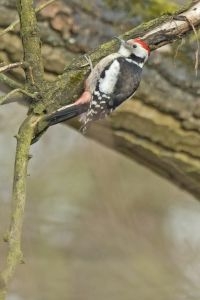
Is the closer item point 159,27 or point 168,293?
point 159,27

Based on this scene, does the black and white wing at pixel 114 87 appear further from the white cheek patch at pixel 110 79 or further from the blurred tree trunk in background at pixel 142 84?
the blurred tree trunk in background at pixel 142 84

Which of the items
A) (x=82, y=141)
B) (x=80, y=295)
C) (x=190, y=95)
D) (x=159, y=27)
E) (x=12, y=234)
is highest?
(x=159, y=27)

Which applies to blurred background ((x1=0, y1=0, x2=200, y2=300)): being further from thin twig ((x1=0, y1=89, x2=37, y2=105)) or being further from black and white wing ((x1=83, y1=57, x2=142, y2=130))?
thin twig ((x1=0, y1=89, x2=37, y2=105))

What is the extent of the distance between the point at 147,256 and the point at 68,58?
1576mm

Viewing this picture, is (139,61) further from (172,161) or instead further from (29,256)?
(29,256)

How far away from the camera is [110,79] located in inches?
95.6

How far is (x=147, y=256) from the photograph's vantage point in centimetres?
414

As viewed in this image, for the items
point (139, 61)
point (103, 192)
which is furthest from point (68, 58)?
point (103, 192)

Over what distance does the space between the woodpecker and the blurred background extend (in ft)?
3.73

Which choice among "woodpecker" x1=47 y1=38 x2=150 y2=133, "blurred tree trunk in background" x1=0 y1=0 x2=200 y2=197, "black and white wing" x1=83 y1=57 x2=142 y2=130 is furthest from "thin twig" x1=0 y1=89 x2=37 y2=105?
"blurred tree trunk in background" x1=0 y1=0 x2=200 y2=197

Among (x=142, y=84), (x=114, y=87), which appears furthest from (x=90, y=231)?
(x=114, y=87)

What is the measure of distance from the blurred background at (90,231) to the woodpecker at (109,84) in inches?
44.7

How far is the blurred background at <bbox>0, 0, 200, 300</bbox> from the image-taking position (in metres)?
3.92

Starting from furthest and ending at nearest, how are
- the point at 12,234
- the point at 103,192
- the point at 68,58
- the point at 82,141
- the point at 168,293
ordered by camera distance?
the point at 82,141, the point at 168,293, the point at 103,192, the point at 68,58, the point at 12,234
